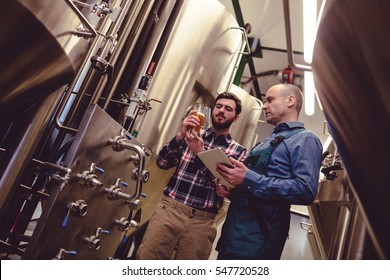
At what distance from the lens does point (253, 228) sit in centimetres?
136

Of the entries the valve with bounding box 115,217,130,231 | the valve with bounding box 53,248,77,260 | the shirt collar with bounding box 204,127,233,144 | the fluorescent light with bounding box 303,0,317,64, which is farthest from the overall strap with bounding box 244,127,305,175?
the fluorescent light with bounding box 303,0,317,64

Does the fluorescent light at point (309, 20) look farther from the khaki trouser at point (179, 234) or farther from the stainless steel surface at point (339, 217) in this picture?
the khaki trouser at point (179, 234)

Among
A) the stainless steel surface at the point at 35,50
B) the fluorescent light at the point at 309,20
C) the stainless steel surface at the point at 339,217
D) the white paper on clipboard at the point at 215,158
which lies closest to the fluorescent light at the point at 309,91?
the fluorescent light at the point at 309,20

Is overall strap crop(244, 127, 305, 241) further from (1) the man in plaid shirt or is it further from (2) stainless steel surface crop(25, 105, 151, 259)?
(2) stainless steel surface crop(25, 105, 151, 259)

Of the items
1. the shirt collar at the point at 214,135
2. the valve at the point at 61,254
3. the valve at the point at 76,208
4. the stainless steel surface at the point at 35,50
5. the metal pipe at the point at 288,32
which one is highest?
the metal pipe at the point at 288,32

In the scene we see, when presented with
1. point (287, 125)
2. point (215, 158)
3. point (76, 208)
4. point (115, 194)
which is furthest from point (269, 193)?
point (76, 208)

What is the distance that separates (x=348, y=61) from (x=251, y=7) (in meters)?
4.03

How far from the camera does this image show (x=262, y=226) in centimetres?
136

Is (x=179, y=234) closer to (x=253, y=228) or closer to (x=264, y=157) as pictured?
(x=253, y=228)

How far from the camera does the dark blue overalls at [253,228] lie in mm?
1331
